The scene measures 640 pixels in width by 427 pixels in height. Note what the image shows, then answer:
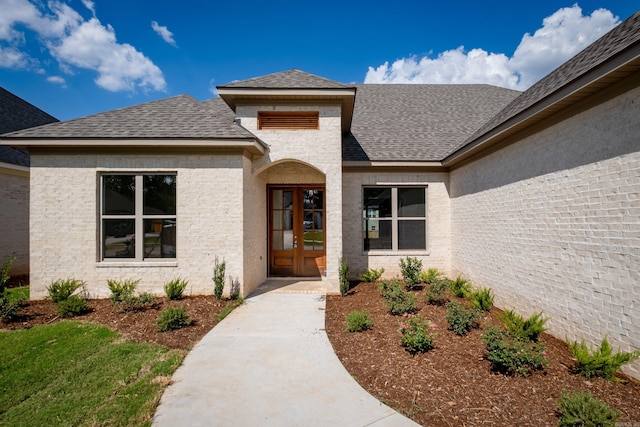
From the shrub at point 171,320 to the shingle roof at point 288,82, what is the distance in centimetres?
534

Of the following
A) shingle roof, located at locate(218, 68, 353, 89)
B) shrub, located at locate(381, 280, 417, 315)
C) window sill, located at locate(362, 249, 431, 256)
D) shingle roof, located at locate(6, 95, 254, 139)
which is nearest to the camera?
shrub, located at locate(381, 280, 417, 315)

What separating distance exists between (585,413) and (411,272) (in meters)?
5.44

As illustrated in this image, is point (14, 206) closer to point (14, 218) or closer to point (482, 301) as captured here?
point (14, 218)

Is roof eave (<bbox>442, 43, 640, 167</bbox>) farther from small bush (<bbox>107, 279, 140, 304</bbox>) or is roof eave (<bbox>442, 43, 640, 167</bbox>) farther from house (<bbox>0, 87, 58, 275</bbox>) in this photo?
house (<bbox>0, 87, 58, 275</bbox>)

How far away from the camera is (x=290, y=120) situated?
25.9ft

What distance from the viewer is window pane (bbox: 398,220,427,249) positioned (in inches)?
368

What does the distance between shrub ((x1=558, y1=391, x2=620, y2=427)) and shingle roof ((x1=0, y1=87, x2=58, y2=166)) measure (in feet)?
46.2

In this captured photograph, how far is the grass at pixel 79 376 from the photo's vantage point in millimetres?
3018

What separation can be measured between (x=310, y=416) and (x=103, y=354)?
3400 millimetres

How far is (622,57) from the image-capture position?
342 cm

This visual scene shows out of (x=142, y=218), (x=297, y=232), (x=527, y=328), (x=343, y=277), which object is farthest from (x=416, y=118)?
(x=142, y=218)

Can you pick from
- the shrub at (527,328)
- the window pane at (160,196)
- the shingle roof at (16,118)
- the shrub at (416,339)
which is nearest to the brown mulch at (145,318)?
the window pane at (160,196)

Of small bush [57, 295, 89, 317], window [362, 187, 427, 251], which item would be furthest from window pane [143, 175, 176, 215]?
window [362, 187, 427, 251]

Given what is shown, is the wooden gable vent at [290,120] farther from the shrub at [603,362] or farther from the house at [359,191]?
the shrub at [603,362]
